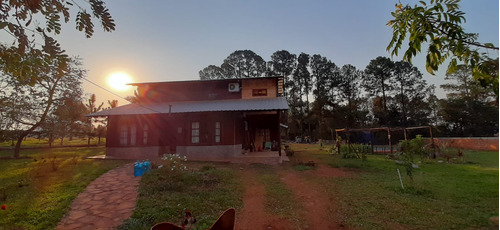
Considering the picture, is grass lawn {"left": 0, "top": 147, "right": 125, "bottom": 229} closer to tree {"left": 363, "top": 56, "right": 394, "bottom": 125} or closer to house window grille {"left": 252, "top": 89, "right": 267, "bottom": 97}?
house window grille {"left": 252, "top": 89, "right": 267, "bottom": 97}

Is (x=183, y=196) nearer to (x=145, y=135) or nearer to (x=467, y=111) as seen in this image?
(x=145, y=135)

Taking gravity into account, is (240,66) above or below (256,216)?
above

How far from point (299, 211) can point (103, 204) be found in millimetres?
4766

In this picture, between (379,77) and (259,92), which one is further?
(379,77)

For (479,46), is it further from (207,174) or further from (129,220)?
(207,174)

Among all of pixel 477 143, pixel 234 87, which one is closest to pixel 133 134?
pixel 234 87

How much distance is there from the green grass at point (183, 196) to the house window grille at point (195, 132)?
5.23m

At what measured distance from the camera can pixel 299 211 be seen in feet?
16.9

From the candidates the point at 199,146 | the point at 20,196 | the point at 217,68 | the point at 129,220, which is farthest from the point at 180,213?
the point at 217,68

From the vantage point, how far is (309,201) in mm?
5891

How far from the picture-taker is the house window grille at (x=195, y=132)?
45.8ft

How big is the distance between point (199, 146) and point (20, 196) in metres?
8.30

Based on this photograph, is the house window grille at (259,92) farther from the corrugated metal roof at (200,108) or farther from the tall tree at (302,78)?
the tall tree at (302,78)

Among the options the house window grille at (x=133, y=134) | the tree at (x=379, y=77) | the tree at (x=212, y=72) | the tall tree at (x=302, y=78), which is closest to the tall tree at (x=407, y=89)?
the tree at (x=379, y=77)
